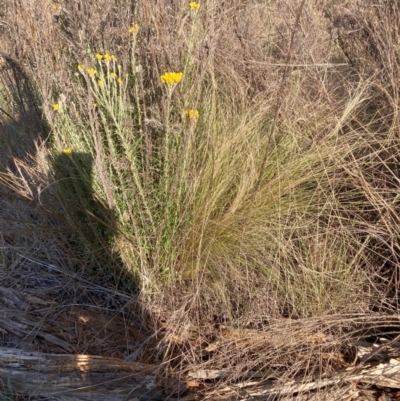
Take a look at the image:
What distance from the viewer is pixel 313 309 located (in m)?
2.23

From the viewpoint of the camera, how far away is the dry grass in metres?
2.24

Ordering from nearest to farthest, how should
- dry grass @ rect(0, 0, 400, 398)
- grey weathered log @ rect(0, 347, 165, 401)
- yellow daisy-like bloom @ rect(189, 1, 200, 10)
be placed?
1. grey weathered log @ rect(0, 347, 165, 401)
2. dry grass @ rect(0, 0, 400, 398)
3. yellow daisy-like bloom @ rect(189, 1, 200, 10)

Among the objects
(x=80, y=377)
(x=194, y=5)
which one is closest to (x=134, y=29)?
(x=194, y=5)

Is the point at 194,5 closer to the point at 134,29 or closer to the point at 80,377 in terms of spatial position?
the point at 134,29

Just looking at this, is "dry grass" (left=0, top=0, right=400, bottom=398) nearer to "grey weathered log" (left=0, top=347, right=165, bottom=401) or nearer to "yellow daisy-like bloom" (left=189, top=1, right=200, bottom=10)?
"yellow daisy-like bloom" (left=189, top=1, right=200, bottom=10)

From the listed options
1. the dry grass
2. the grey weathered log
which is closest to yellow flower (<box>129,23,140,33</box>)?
the dry grass

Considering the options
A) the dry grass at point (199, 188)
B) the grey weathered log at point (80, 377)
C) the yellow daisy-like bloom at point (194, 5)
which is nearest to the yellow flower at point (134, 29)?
the dry grass at point (199, 188)

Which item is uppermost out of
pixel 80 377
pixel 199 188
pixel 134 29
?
pixel 134 29

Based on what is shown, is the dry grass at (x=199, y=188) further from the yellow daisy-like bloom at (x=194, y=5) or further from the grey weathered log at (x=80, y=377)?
the grey weathered log at (x=80, y=377)

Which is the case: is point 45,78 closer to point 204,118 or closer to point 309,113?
point 204,118

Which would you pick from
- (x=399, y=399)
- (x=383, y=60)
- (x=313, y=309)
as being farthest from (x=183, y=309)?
(x=383, y=60)

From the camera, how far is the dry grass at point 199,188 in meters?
2.24

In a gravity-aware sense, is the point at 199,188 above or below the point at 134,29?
below

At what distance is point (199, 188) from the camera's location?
2.42 metres
